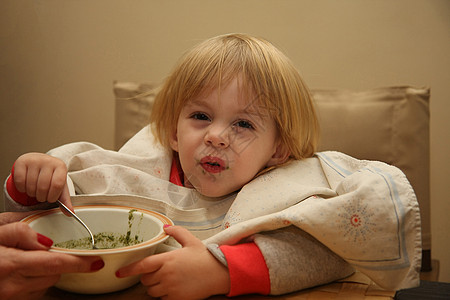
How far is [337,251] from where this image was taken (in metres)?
0.63

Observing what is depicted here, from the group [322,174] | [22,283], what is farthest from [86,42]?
[22,283]

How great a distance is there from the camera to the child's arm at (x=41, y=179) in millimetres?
670

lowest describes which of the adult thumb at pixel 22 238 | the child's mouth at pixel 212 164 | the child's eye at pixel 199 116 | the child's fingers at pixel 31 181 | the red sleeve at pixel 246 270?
the red sleeve at pixel 246 270

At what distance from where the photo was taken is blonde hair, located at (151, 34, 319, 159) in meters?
0.83

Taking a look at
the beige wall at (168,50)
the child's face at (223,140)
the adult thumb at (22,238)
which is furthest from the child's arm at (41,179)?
the beige wall at (168,50)

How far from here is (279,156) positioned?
0.92 meters

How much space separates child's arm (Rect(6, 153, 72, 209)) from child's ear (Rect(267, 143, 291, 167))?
43cm

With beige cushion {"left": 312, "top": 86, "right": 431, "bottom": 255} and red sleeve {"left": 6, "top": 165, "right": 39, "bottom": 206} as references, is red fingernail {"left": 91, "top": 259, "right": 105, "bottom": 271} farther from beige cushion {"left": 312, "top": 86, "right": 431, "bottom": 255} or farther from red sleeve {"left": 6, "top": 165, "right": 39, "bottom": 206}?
beige cushion {"left": 312, "top": 86, "right": 431, "bottom": 255}

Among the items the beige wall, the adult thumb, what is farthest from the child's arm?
the beige wall

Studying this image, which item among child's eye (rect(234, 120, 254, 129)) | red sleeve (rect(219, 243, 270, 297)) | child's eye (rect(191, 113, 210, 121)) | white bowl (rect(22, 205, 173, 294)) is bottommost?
red sleeve (rect(219, 243, 270, 297))

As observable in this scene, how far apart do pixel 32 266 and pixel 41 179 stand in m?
0.21

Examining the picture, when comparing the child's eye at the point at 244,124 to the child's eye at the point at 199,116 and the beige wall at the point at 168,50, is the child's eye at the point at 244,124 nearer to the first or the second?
the child's eye at the point at 199,116

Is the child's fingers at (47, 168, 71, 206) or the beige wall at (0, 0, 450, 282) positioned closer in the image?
the child's fingers at (47, 168, 71, 206)

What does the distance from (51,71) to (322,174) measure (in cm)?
143
